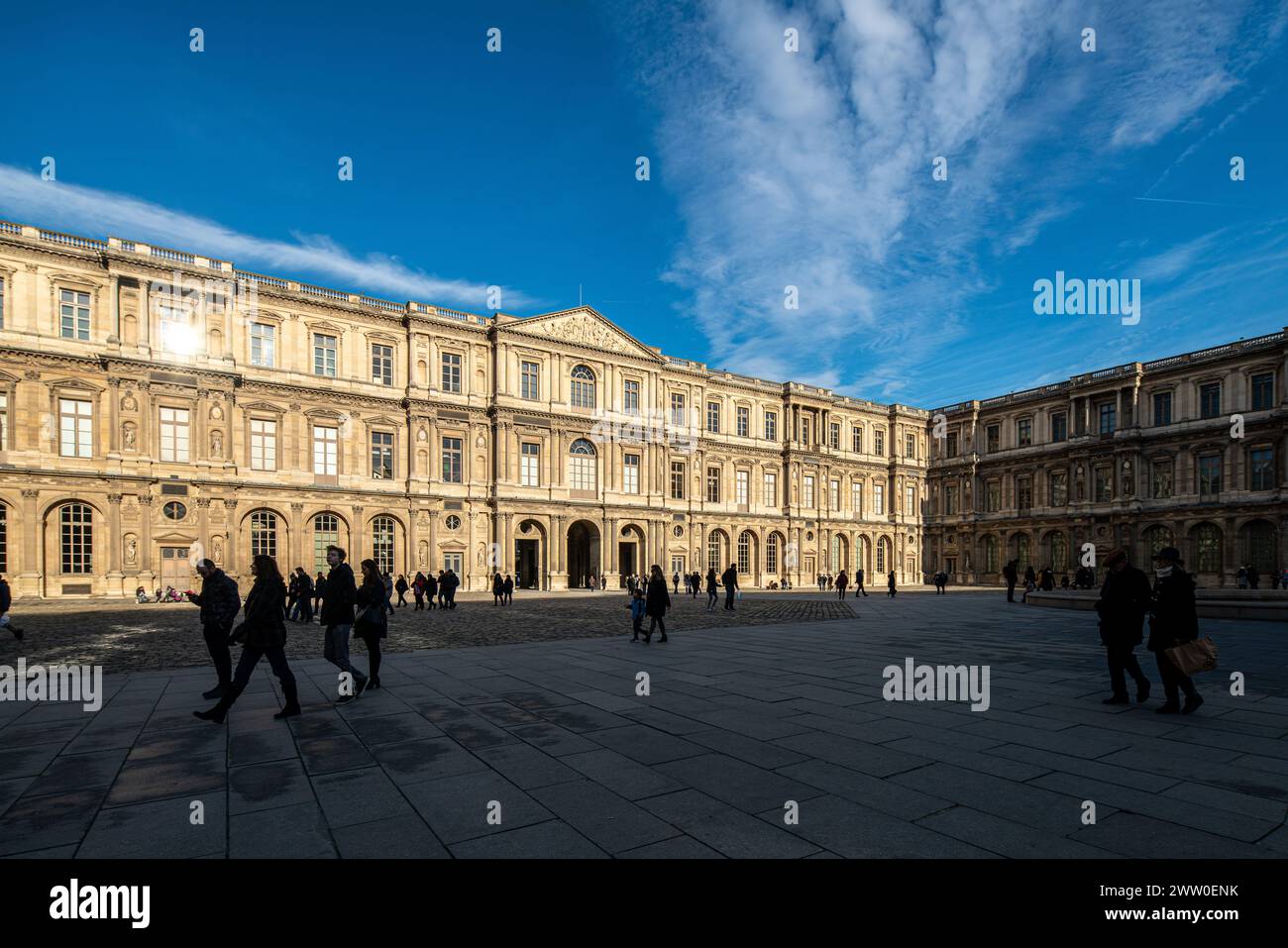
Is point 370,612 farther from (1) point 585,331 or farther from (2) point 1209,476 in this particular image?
(2) point 1209,476

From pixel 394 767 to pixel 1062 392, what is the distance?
57497 mm

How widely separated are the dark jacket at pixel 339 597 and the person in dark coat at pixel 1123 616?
8.74m

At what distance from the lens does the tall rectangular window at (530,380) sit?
4159 cm

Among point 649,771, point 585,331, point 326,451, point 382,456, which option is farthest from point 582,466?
point 649,771

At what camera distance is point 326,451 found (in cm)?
3616

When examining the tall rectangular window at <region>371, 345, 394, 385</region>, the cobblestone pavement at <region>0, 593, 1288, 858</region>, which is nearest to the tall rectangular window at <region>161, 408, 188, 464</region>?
the tall rectangular window at <region>371, 345, 394, 385</region>

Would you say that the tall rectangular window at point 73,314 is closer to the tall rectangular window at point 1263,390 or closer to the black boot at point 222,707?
the black boot at point 222,707

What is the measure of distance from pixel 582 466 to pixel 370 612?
34564mm

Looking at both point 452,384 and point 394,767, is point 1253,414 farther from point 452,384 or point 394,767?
point 394,767

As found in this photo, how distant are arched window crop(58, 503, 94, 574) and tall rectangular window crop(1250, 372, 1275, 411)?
63.0 m
